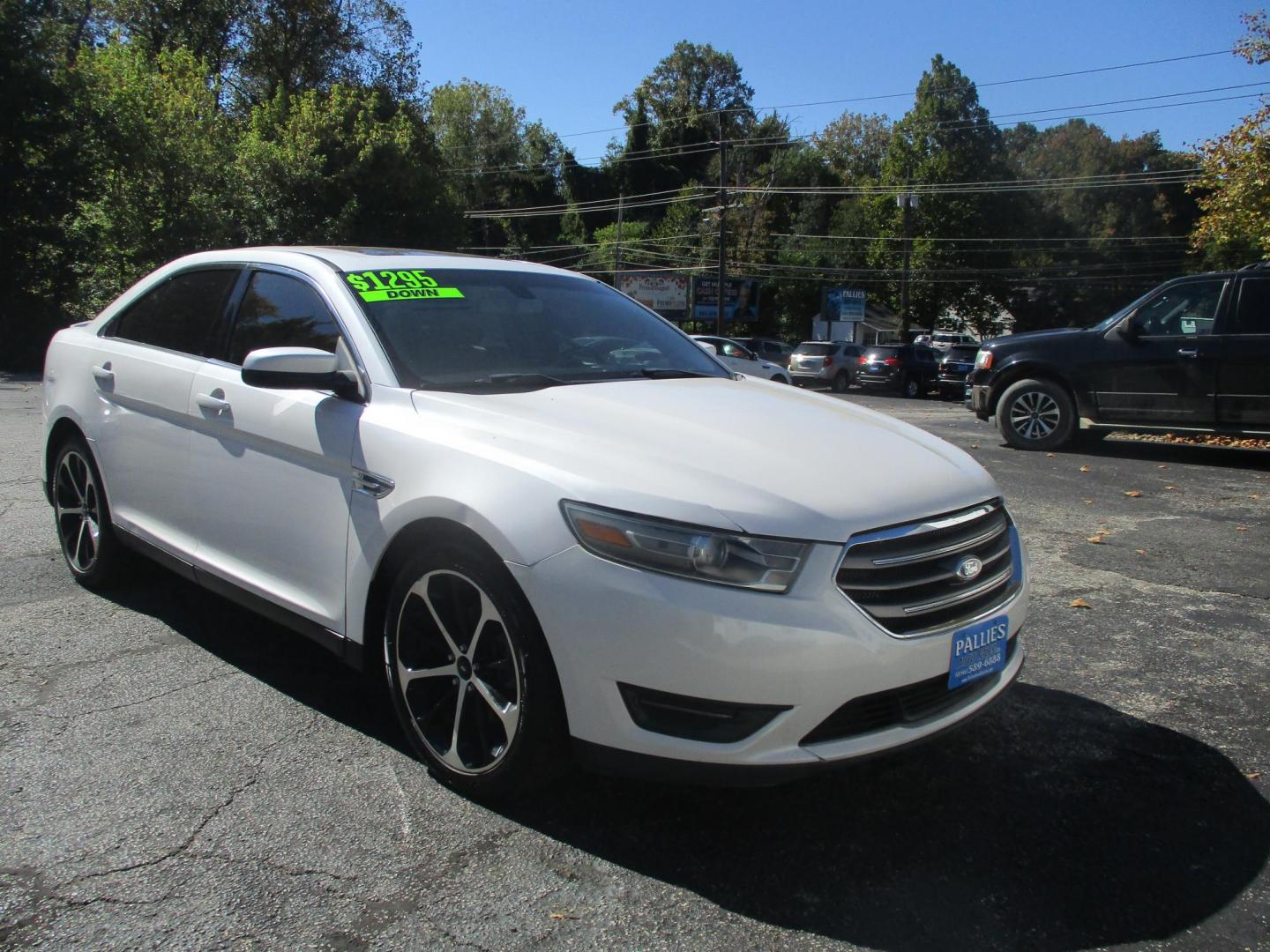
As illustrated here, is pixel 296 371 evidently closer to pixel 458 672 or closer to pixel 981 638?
pixel 458 672

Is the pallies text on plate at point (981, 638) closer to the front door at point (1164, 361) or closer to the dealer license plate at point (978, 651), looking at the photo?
the dealer license plate at point (978, 651)

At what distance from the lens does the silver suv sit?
104 feet

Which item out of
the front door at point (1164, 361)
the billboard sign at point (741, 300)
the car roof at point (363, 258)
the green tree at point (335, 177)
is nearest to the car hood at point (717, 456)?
the car roof at point (363, 258)

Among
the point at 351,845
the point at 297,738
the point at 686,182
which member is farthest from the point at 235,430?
the point at 686,182

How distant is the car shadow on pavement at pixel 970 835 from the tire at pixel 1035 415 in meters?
7.82

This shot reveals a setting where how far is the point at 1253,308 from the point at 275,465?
31.6 feet

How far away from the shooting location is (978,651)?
9.14 feet

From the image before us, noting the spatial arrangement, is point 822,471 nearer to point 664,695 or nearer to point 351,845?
point 664,695

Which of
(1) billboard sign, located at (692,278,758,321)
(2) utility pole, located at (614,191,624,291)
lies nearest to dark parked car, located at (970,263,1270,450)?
(2) utility pole, located at (614,191,624,291)

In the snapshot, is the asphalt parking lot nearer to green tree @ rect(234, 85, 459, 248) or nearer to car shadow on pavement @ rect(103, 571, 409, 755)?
car shadow on pavement @ rect(103, 571, 409, 755)

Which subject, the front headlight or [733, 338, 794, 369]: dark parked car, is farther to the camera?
[733, 338, 794, 369]: dark parked car

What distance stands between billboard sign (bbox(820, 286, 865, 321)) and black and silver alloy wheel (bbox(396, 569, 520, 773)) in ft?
175

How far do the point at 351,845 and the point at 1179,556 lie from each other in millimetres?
5323

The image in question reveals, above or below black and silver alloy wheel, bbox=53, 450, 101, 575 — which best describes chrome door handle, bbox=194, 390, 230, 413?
above
